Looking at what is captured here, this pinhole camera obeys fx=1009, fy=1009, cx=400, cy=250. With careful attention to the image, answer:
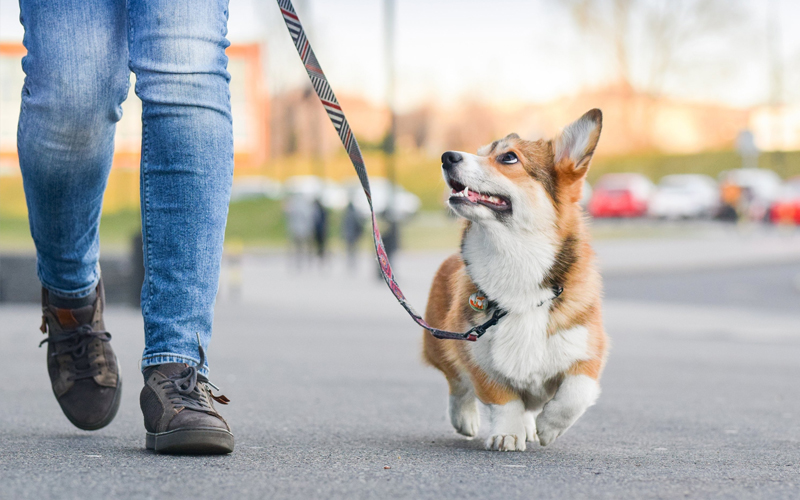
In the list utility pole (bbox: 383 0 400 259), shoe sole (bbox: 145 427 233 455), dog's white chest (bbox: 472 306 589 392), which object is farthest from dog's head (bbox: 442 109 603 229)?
utility pole (bbox: 383 0 400 259)

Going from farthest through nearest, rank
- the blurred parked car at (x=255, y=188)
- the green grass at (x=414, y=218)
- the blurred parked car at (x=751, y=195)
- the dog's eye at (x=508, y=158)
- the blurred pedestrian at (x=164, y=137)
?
the blurred parked car at (x=255, y=188) < the blurred parked car at (x=751, y=195) < the green grass at (x=414, y=218) < the dog's eye at (x=508, y=158) < the blurred pedestrian at (x=164, y=137)

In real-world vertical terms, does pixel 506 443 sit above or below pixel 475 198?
below

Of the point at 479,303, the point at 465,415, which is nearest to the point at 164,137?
the point at 479,303

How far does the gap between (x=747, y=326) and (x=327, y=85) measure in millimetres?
8674

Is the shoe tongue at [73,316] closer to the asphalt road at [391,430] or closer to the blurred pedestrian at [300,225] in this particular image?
the asphalt road at [391,430]

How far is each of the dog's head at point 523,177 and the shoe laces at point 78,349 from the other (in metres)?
1.23

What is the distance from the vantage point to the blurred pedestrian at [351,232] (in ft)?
72.2

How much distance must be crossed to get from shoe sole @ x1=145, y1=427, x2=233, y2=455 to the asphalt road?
38mm

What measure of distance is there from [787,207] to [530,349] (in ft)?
112

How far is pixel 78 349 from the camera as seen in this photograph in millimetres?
3152

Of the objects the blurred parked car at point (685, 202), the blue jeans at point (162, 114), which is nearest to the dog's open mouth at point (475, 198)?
the blue jeans at point (162, 114)

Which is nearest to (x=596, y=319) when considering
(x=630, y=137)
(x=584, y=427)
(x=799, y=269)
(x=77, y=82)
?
(x=584, y=427)

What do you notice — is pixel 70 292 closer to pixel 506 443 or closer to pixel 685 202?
pixel 506 443

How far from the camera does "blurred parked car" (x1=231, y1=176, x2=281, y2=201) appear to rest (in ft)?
162
